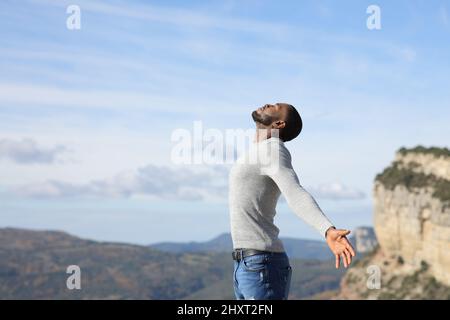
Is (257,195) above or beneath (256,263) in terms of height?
above

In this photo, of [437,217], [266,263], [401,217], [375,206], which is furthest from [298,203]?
[375,206]

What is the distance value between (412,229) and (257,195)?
128m

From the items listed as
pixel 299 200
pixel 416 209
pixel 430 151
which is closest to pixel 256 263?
pixel 299 200

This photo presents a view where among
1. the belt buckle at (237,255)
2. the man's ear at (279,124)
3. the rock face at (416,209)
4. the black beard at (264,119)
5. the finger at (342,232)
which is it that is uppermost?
the rock face at (416,209)

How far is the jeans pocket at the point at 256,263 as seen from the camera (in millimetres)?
7430

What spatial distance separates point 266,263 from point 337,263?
119cm

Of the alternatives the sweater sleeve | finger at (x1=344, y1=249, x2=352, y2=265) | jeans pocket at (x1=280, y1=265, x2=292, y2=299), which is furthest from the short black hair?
finger at (x1=344, y1=249, x2=352, y2=265)

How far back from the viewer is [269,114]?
777 cm

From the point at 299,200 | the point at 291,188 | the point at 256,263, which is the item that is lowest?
the point at 256,263

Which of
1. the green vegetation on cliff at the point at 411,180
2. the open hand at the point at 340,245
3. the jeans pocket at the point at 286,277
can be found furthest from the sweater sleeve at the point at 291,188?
the green vegetation on cliff at the point at 411,180

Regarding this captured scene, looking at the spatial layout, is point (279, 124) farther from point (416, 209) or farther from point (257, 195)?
point (416, 209)

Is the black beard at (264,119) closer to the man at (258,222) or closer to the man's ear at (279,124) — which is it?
the man's ear at (279,124)

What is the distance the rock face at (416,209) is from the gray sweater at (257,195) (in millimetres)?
116003
